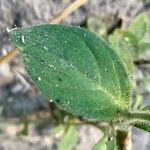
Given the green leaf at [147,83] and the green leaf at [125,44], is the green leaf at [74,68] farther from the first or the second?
the green leaf at [147,83]

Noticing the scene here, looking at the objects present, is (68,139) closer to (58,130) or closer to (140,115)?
(58,130)

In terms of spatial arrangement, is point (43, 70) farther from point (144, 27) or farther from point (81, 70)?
A: point (144, 27)

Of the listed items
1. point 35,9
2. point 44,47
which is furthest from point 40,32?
point 35,9

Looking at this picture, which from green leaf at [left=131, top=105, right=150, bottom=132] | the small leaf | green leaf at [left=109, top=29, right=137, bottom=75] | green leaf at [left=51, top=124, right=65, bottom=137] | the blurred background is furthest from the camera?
green leaf at [left=51, top=124, right=65, bottom=137]

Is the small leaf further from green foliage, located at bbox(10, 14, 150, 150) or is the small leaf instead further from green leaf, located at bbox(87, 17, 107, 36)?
green leaf, located at bbox(87, 17, 107, 36)

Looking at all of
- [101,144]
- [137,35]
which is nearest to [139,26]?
[137,35]

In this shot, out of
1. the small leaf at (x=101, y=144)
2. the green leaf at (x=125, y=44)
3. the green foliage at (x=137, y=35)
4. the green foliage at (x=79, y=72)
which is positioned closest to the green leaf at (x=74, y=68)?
the green foliage at (x=79, y=72)

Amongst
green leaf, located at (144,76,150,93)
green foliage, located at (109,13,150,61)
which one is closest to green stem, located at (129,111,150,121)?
green foliage, located at (109,13,150,61)
